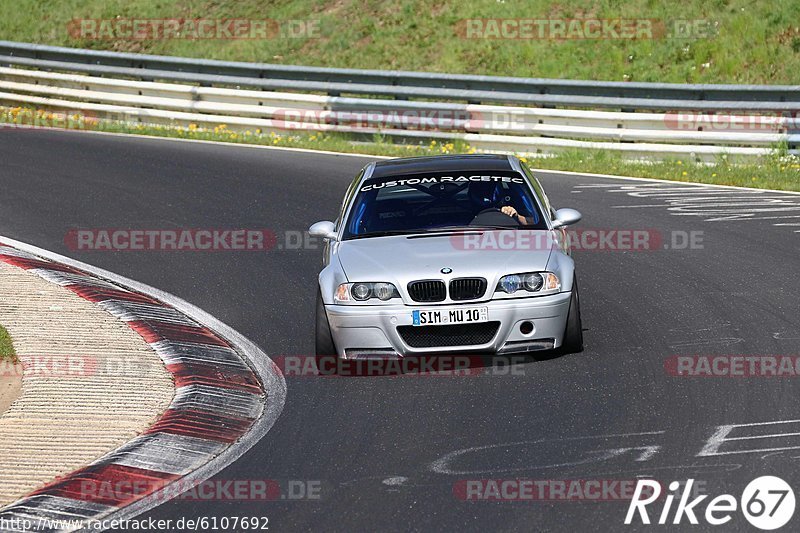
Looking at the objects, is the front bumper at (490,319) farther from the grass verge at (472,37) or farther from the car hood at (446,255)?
the grass verge at (472,37)

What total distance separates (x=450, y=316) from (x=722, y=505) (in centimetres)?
299

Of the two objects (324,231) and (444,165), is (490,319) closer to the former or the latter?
(324,231)

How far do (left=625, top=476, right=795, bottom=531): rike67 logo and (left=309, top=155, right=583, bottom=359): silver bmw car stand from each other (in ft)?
8.13

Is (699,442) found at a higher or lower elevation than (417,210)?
lower

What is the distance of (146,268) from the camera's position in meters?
12.5

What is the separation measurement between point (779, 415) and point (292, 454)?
9.44 ft

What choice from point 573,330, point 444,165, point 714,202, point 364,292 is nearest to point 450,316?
point 364,292

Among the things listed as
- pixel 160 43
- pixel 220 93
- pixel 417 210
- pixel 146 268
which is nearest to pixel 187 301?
pixel 146 268

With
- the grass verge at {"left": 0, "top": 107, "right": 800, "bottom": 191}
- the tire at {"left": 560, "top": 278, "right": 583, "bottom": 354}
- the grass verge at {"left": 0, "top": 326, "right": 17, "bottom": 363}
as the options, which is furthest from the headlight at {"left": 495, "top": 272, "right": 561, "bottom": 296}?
the grass verge at {"left": 0, "top": 107, "right": 800, "bottom": 191}

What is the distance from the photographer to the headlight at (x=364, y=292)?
28.8ft

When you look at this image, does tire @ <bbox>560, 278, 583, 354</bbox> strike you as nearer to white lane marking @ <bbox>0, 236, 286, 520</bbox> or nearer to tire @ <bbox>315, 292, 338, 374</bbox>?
tire @ <bbox>315, 292, 338, 374</bbox>

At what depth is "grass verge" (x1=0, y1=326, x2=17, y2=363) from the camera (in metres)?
9.06

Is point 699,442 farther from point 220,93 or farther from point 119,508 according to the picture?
point 220,93

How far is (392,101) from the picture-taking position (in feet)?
67.2
